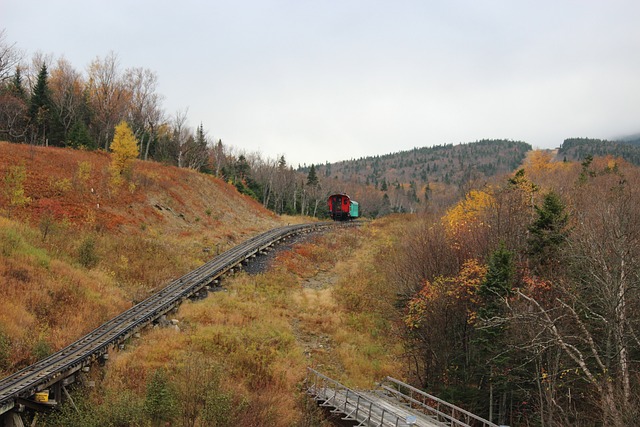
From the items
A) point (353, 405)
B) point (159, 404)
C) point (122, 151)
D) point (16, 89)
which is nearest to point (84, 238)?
point (122, 151)

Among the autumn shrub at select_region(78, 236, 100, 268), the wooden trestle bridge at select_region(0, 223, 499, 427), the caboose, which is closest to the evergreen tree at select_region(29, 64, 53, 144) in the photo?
the autumn shrub at select_region(78, 236, 100, 268)

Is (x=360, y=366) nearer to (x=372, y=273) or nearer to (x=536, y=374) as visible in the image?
(x=536, y=374)

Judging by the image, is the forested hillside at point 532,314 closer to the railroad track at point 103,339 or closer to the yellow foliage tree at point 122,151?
the railroad track at point 103,339

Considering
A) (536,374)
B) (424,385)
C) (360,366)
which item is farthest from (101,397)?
(536,374)

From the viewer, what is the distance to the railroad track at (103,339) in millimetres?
12438

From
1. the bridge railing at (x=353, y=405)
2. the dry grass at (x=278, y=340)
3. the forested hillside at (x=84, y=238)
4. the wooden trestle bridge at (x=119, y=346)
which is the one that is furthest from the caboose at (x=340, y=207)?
the bridge railing at (x=353, y=405)

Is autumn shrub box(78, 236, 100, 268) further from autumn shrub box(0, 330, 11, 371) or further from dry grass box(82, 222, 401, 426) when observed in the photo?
autumn shrub box(0, 330, 11, 371)

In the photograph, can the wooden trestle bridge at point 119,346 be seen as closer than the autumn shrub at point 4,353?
Yes

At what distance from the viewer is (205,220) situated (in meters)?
45.1

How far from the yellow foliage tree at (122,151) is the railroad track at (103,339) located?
16412mm

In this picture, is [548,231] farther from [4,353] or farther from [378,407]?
[4,353]

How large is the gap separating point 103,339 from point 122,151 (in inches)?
1081

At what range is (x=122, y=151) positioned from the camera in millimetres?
39250

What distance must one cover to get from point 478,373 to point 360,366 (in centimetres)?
586
